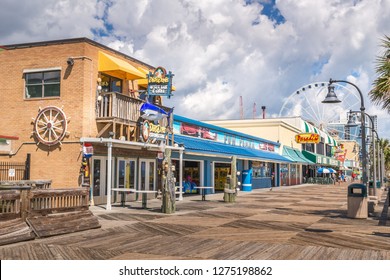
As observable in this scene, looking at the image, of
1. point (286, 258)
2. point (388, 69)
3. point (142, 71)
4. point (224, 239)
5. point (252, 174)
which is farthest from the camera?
point (252, 174)

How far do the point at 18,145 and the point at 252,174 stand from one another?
23.9 meters

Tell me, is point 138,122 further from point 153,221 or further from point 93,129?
point 153,221

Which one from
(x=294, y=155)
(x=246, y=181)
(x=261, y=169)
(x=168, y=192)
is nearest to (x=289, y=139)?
(x=294, y=155)

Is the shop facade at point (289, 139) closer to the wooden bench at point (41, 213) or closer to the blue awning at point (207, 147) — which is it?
the blue awning at point (207, 147)

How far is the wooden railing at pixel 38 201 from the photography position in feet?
36.3

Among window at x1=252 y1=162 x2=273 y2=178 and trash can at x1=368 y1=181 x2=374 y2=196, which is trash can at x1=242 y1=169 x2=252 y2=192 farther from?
trash can at x1=368 y1=181 x2=374 y2=196

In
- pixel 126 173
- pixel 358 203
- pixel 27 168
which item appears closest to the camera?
pixel 358 203

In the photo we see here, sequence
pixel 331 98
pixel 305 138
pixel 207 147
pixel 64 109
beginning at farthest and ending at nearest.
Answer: pixel 305 138 < pixel 207 147 < pixel 64 109 < pixel 331 98

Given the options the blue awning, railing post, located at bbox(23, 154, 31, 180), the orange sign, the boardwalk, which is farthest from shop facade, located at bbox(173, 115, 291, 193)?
the orange sign

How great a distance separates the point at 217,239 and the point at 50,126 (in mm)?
12150

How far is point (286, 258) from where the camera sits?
9.18 meters

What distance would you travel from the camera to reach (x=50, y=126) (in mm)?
20906

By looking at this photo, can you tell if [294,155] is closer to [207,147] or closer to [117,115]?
[207,147]

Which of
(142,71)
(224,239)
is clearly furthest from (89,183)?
(224,239)
